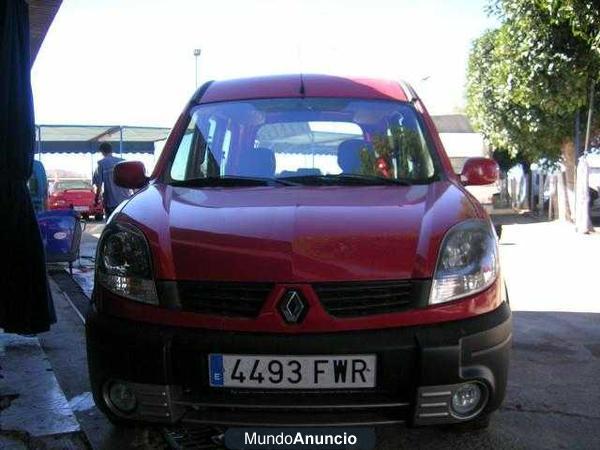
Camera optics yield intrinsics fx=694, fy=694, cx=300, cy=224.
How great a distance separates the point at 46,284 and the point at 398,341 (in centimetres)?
243

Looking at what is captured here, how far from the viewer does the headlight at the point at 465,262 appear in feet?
8.54

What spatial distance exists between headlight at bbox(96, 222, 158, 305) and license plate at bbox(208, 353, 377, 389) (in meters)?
0.41

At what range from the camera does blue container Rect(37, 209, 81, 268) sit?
760 cm

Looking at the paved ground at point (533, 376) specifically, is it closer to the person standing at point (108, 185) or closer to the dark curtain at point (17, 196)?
the dark curtain at point (17, 196)

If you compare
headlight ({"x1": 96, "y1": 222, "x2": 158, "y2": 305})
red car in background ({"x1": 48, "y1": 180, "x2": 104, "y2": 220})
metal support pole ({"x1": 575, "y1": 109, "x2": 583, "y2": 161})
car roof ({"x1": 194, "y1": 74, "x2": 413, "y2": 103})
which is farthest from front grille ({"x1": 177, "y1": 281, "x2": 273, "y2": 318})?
red car in background ({"x1": 48, "y1": 180, "x2": 104, "y2": 220})

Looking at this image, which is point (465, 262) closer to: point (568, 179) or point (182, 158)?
point (182, 158)

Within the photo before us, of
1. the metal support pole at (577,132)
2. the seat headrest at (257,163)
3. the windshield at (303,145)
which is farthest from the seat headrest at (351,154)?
the metal support pole at (577,132)

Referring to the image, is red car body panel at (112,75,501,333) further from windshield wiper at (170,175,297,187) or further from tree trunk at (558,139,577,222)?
tree trunk at (558,139,577,222)

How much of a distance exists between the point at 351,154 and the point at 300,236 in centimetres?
108

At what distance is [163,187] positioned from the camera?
11.0 ft

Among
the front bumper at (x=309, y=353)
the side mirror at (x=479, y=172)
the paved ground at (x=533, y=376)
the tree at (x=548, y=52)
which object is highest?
the tree at (x=548, y=52)

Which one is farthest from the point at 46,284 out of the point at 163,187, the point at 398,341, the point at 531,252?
the point at 531,252

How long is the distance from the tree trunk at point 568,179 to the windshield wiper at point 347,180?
14291 mm

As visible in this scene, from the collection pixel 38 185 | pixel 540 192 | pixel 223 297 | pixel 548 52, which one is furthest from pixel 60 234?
pixel 540 192
